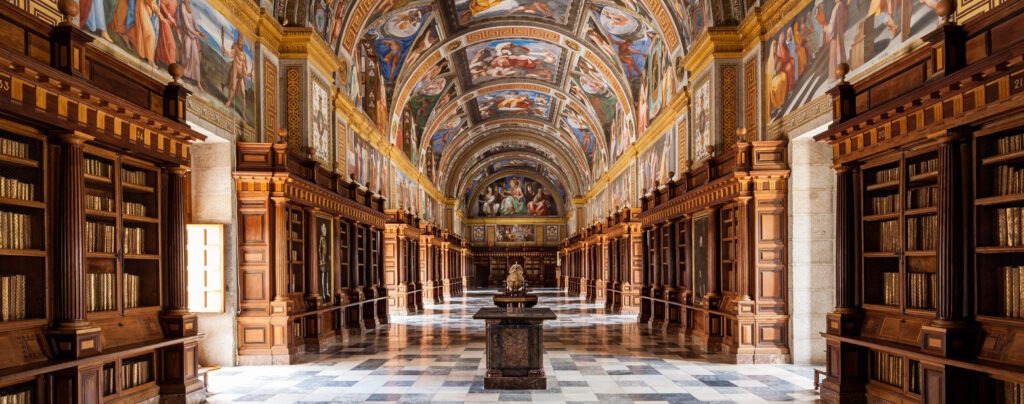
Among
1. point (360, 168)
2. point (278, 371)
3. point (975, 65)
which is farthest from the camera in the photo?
point (360, 168)

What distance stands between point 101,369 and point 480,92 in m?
24.6

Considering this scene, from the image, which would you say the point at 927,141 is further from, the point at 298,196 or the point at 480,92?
the point at 480,92

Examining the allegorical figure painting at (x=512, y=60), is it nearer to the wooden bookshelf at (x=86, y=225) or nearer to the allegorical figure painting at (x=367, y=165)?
the allegorical figure painting at (x=367, y=165)

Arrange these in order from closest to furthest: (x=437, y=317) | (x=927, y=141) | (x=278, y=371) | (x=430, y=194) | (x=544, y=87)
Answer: (x=927, y=141), (x=278, y=371), (x=437, y=317), (x=544, y=87), (x=430, y=194)

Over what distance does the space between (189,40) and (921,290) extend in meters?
10.1

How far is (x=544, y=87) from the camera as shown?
2995 cm

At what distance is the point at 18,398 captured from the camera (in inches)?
227

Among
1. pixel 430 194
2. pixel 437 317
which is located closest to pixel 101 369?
pixel 437 317

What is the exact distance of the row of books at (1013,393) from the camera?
18.6 ft


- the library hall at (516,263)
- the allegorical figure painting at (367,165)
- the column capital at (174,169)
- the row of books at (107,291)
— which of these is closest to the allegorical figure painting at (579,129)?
the library hall at (516,263)

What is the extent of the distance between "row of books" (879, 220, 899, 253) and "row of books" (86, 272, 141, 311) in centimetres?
838

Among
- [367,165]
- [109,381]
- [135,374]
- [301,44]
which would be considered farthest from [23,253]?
[367,165]

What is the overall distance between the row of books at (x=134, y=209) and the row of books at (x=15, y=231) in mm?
1584

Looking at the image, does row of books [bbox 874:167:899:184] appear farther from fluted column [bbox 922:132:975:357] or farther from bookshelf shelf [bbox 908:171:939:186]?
fluted column [bbox 922:132:975:357]
